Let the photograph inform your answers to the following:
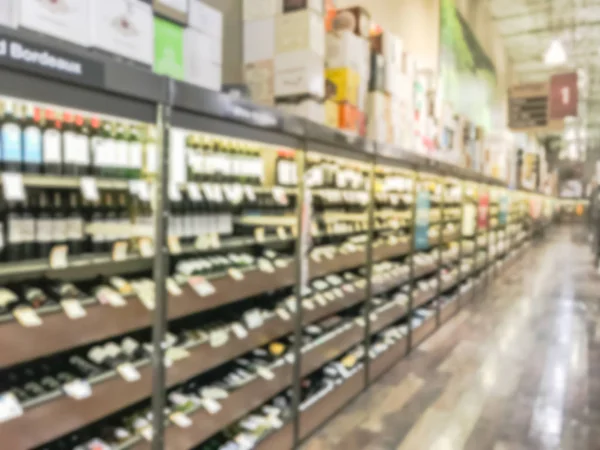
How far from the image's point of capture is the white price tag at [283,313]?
3.07 meters

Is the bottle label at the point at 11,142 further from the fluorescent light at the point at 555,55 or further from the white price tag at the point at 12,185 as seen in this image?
the fluorescent light at the point at 555,55

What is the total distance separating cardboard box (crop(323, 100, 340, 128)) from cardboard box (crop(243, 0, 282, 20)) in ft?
2.11

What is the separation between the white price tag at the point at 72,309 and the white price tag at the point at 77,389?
0.77 feet

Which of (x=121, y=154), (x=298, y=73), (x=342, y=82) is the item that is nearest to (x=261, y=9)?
(x=298, y=73)

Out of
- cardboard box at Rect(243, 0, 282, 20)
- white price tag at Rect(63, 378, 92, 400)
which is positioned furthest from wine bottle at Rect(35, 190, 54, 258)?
cardboard box at Rect(243, 0, 282, 20)

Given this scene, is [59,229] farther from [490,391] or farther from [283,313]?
[490,391]

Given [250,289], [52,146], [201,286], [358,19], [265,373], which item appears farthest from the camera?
[358,19]

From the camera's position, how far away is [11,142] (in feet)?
5.81

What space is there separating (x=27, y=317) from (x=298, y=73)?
2.08 meters

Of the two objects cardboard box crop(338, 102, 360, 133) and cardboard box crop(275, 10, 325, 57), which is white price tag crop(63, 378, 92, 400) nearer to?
cardboard box crop(275, 10, 325, 57)

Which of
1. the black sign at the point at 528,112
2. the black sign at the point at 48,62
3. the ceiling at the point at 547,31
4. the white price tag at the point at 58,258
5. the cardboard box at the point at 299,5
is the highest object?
the ceiling at the point at 547,31

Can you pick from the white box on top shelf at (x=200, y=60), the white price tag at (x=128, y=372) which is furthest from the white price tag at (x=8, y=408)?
the white box on top shelf at (x=200, y=60)

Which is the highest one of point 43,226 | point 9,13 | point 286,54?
point 286,54

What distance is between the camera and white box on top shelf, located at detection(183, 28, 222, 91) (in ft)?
7.84
